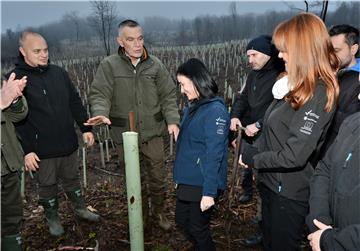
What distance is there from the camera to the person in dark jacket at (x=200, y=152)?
2.13 metres

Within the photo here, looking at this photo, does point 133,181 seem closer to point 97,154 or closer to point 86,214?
point 86,214

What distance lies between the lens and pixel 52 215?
10.1 ft

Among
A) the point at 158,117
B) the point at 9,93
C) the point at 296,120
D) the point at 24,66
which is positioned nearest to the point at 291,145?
the point at 296,120

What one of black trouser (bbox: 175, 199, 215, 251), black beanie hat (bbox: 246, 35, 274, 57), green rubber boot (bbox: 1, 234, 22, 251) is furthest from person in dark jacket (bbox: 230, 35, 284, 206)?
green rubber boot (bbox: 1, 234, 22, 251)

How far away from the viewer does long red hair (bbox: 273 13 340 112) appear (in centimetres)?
167

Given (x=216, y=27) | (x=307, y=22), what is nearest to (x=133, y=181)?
(x=307, y=22)

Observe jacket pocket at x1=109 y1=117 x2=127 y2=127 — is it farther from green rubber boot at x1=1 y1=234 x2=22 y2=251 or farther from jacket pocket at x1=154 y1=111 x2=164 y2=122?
green rubber boot at x1=1 y1=234 x2=22 y2=251

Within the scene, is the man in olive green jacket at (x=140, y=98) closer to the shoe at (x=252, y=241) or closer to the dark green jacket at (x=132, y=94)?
the dark green jacket at (x=132, y=94)

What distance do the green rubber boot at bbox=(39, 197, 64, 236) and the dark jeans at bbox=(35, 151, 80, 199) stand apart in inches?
1.8

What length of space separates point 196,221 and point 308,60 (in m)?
1.26

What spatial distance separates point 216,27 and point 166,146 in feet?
81.5

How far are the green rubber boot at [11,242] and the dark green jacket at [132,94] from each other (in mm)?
1082

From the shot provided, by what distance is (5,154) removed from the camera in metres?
2.38

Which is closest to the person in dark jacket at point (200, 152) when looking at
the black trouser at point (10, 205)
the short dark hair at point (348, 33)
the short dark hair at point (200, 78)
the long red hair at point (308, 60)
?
the short dark hair at point (200, 78)
